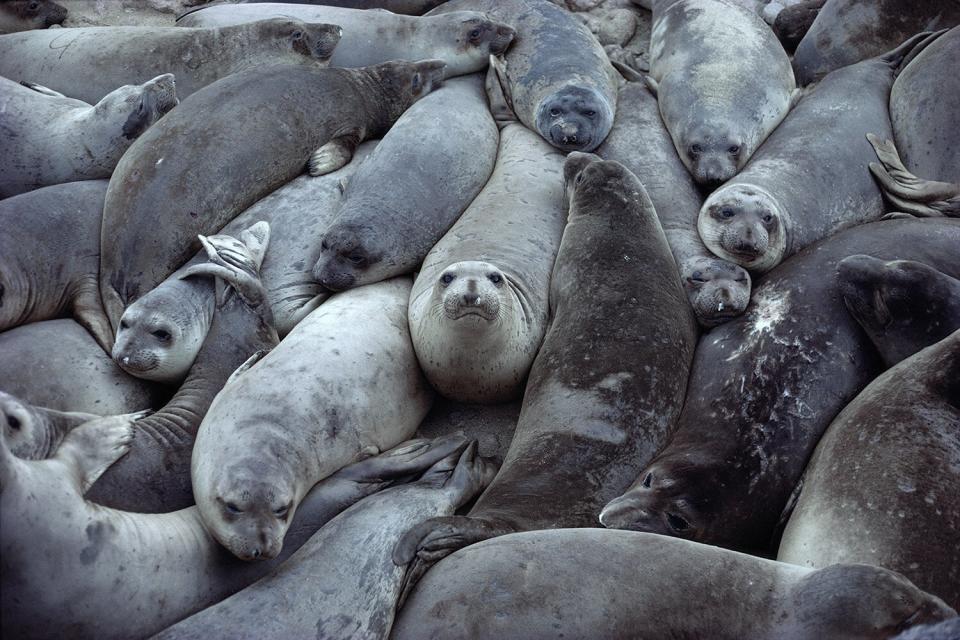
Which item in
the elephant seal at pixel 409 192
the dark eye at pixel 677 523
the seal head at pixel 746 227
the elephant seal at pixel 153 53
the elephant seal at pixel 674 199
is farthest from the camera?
the elephant seal at pixel 153 53

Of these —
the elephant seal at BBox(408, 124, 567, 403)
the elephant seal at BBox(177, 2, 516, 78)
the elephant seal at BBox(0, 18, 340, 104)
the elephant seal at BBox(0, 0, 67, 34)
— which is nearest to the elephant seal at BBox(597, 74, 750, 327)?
the elephant seal at BBox(408, 124, 567, 403)

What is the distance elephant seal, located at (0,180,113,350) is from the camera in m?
4.52

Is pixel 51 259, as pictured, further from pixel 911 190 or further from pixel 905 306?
pixel 911 190

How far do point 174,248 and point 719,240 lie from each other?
251 centimetres

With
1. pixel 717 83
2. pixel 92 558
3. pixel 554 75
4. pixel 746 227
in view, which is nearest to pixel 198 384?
pixel 92 558

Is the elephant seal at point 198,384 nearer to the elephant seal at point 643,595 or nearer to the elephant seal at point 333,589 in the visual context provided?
the elephant seal at point 333,589

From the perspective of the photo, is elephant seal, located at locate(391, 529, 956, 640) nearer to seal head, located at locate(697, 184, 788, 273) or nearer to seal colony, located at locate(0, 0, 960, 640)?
seal colony, located at locate(0, 0, 960, 640)

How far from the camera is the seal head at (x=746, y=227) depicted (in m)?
4.68

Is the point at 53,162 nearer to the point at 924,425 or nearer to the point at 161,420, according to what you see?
the point at 161,420

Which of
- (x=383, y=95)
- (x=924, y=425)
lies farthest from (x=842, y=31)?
(x=924, y=425)

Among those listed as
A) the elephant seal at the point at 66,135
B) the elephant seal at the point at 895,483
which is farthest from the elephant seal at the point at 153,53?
the elephant seal at the point at 895,483

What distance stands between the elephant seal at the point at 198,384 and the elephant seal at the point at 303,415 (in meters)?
0.13

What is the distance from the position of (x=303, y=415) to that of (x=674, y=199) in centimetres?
236

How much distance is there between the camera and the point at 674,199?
207 inches
